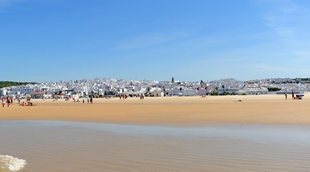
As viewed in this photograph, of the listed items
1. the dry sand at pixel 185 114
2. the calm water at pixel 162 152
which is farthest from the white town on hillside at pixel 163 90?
the calm water at pixel 162 152

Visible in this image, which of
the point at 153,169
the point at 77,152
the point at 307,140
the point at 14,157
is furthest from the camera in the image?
the point at 307,140

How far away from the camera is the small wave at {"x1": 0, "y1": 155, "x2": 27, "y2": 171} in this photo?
9883 millimetres

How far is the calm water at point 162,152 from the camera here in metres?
9.91

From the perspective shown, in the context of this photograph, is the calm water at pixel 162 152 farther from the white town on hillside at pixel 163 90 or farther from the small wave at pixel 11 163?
the white town on hillside at pixel 163 90

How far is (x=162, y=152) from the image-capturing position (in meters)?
12.2

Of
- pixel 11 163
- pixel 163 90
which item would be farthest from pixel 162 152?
pixel 163 90

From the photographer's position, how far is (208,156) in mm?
11266

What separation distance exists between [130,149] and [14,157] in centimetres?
315

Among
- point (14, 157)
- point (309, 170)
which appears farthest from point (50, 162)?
point (309, 170)

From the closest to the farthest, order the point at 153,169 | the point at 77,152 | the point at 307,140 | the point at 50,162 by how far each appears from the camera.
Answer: the point at 153,169, the point at 50,162, the point at 77,152, the point at 307,140

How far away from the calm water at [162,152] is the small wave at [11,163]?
2 cm

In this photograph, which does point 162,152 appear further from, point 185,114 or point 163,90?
point 163,90

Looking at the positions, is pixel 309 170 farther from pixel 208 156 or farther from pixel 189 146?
pixel 189 146

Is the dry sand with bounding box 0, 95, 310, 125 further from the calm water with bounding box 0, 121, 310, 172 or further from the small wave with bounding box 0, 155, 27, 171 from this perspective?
the small wave with bounding box 0, 155, 27, 171
